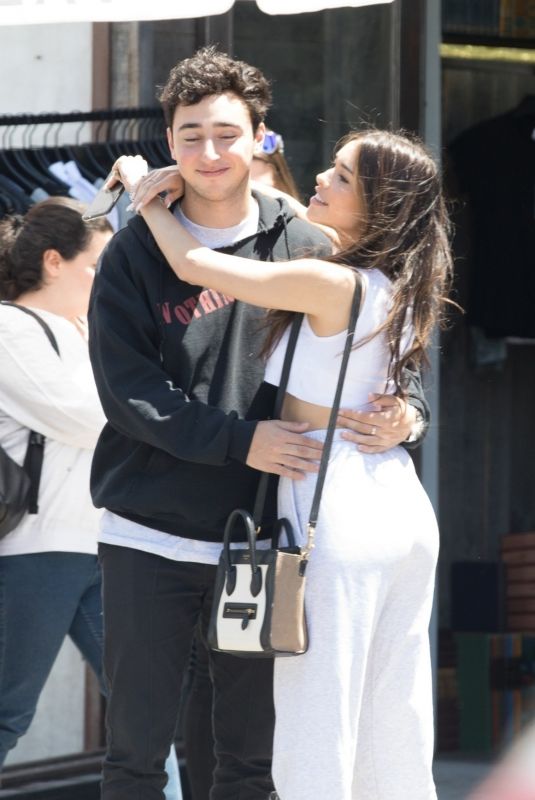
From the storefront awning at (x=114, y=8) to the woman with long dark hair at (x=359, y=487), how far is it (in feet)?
1.56

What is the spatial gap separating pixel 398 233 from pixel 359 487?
1.78 feet

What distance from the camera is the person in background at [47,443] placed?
4191mm

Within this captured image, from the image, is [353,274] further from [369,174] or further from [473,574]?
[473,574]

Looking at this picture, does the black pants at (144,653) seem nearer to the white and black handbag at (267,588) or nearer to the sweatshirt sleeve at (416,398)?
the white and black handbag at (267,588)

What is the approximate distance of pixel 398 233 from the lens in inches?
127

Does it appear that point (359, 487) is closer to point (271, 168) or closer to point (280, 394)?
point (280, 394)

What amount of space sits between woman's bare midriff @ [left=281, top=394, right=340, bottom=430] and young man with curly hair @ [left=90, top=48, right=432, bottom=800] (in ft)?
0.25

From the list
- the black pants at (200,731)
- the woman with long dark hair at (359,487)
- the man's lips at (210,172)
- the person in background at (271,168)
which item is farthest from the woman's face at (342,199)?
the person in background at (271,168)

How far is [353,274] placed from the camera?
125 inches

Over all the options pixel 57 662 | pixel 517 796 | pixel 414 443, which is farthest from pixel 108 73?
pixel 517 796

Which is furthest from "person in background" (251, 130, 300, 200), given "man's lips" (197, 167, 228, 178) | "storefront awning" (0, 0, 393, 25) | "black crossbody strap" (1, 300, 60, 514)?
"man's lips" (197, 167, 228, 178)

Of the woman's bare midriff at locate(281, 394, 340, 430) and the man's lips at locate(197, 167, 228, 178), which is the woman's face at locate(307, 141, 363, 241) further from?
the woman's bare midriff at locate(281, 394, 340, 430)

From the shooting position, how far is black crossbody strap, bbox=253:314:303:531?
321 cm

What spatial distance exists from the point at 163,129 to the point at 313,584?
2.38m
